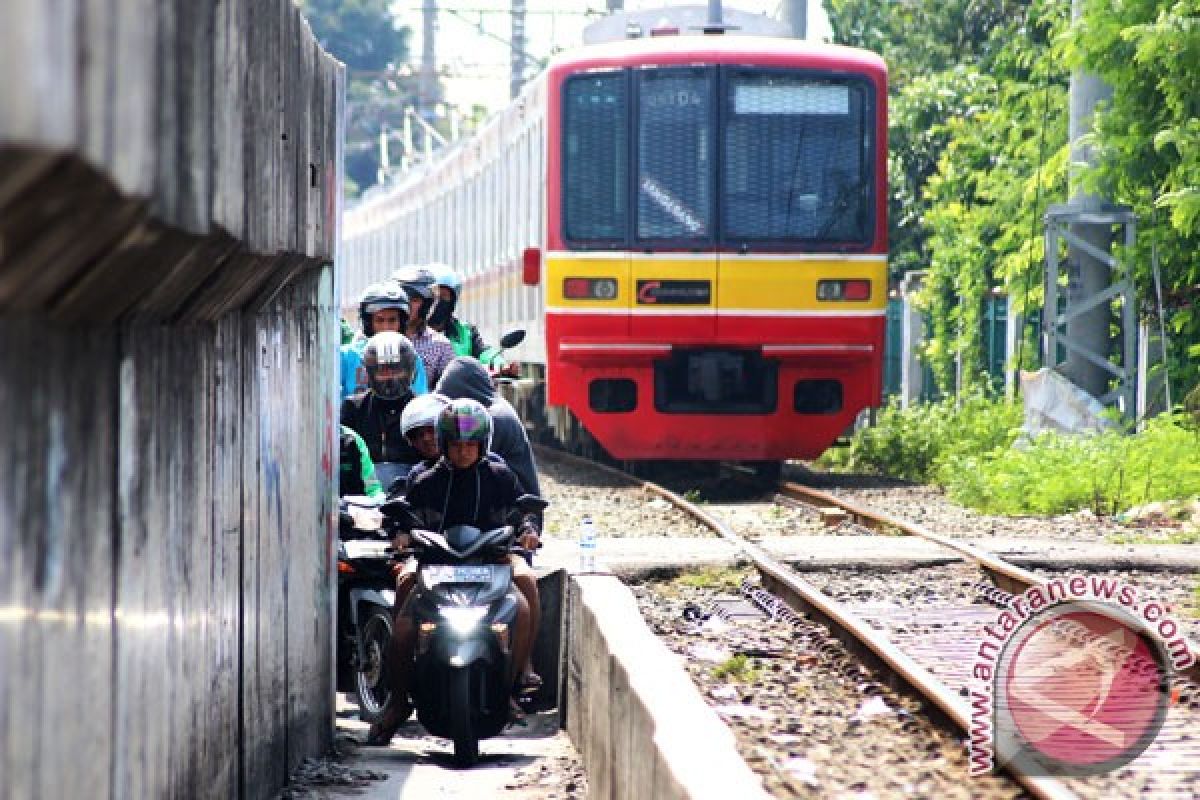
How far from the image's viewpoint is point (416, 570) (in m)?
8.27

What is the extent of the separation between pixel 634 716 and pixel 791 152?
11871 millimetres

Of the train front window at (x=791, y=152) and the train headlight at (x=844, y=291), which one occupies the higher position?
the train front window at (x=791, y=152)

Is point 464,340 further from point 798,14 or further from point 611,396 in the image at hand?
point 798,14

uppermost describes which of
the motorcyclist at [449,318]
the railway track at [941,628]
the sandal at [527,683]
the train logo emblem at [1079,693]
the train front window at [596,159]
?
the train front window at [596,159]

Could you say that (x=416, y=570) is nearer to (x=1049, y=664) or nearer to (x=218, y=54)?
(x=1049, y=664)

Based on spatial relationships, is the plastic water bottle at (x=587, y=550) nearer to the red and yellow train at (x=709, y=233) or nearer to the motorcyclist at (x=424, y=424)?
the motorcyclist at (x=424, y=424)

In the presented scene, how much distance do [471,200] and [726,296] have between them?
865 centimetres

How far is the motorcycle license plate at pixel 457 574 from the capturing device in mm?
8023

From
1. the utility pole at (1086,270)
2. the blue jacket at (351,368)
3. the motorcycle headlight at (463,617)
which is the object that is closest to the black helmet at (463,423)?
the motorcycle headlight at (463,617)

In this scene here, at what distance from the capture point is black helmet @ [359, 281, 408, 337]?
10.1m

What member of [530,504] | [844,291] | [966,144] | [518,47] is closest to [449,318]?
[530,504]

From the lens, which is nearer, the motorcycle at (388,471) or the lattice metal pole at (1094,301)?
the motorcycle at (388,471)

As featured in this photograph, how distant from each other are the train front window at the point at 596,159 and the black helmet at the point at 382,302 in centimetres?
755

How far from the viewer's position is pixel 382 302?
33.1ft
